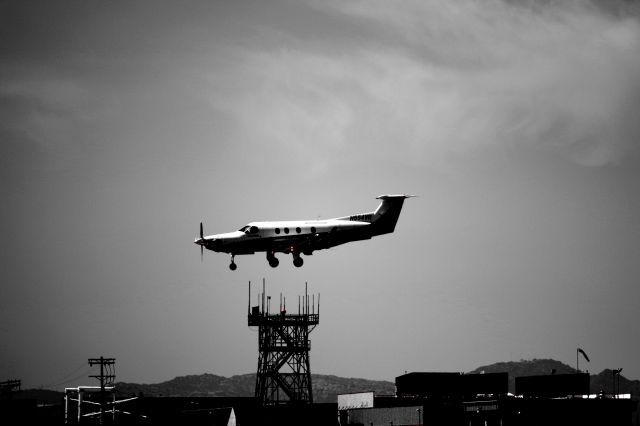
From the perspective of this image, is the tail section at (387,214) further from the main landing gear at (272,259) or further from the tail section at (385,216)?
the main landing gear at (272,259)

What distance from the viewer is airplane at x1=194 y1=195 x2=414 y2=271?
11081 cm

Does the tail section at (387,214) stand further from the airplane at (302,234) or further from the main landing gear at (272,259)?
the main landing gear at (272,259)

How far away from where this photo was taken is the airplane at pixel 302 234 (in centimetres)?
11081

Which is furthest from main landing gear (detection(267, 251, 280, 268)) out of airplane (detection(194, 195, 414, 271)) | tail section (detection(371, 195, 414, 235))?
tail section (detection(371, 195, 414, 235))

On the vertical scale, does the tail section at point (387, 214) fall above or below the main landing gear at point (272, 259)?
above

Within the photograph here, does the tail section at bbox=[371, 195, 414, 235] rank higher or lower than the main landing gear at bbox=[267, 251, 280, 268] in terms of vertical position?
higher

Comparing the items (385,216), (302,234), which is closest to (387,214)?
(385,216)

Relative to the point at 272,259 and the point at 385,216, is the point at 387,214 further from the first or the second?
the point at 272,259

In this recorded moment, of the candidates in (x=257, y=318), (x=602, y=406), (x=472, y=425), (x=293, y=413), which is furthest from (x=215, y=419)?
(x=602, y=406)

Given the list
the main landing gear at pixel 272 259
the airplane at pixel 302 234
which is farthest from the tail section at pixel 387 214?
the main landing gear at pixel 272 259

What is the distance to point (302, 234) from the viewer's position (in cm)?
11094

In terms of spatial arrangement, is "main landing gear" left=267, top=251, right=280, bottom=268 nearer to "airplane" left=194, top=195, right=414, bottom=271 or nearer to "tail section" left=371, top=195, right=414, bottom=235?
"airplane" left=194, top=195, right=414, bottom=271

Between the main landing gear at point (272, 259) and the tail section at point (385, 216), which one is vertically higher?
the tail section at point (385, 216)

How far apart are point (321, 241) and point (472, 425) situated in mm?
27893
